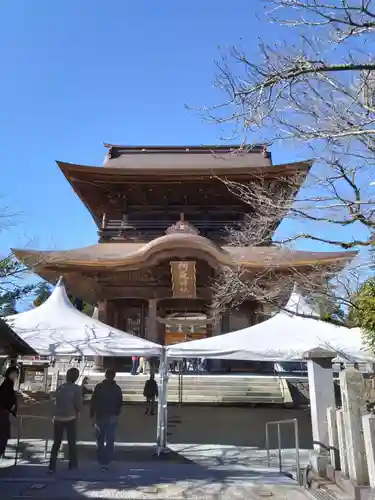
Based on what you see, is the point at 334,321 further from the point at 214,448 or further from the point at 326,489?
the point at 326,489

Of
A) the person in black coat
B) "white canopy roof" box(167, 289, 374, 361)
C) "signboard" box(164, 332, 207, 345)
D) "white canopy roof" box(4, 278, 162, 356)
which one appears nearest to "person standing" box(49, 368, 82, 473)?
the person in black coat

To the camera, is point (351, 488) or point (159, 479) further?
point (159, 479)

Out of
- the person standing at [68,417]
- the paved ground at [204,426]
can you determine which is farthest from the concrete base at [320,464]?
the person standing at [68,417]

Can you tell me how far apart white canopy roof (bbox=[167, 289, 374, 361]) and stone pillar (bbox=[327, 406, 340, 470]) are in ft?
4.85

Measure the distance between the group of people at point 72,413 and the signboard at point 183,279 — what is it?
351 inches

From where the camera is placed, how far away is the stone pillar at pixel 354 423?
5273 millimetres

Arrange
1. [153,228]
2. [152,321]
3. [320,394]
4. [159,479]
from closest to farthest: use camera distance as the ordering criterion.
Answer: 1. [159,479]
2. [320,394]
3. [152,321]
4. [153,228]

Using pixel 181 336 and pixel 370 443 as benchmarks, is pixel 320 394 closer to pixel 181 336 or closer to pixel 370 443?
pixel 370 443

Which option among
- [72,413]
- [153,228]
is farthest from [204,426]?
[153,228]

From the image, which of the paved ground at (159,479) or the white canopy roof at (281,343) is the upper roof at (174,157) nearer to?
the white canopy roof at (281,343)

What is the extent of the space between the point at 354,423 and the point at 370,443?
649 millimetres

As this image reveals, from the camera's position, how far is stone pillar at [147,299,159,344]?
16328 millimetres

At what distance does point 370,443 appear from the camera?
485 cm

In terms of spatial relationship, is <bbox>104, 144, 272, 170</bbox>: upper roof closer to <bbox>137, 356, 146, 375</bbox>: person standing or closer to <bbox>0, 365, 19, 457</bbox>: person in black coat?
<bbox>137, 356, 146, 375</bbox>: person standing
